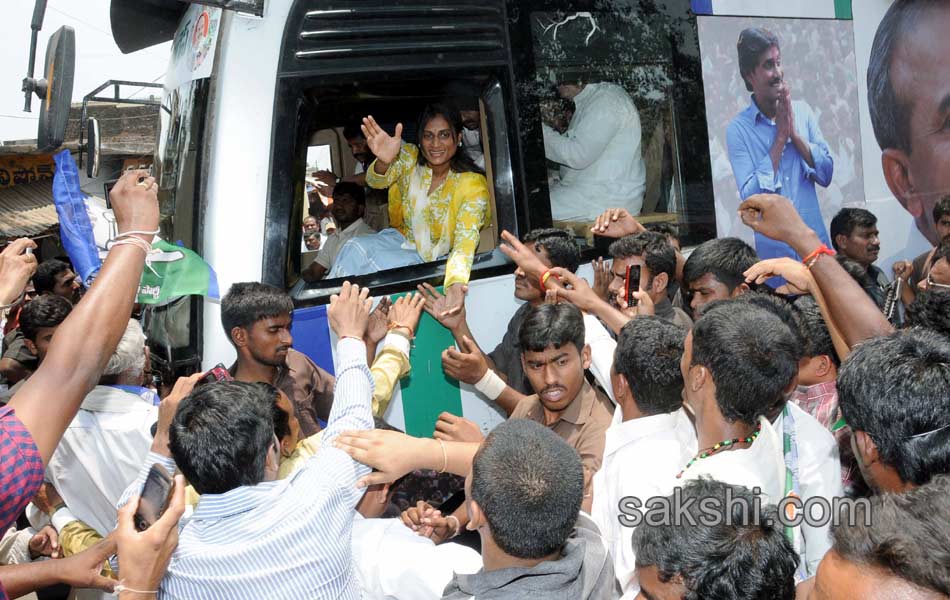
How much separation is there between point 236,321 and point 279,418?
69 centimetres

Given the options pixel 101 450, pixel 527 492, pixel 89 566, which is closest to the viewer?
pixel 527 492

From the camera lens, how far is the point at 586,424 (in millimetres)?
3076

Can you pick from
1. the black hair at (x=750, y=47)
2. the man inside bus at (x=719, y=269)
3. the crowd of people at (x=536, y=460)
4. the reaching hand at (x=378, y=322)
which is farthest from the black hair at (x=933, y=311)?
the black hair at (x=750, y=47)

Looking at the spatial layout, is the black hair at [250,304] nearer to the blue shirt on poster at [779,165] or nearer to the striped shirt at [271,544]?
the striped shirt at [271,544]

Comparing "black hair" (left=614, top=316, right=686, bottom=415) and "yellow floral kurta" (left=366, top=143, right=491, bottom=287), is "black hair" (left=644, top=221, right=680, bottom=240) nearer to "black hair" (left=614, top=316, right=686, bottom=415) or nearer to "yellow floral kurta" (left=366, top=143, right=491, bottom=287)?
"yellow floral kurta" (left=366, top=143, right=491, bottom=287)

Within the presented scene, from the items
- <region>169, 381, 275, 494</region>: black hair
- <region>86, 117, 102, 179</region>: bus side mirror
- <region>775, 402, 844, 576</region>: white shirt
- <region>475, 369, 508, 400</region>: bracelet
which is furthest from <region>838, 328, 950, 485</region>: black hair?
<region>86, 117, 102, 179</region>: bus side mirror

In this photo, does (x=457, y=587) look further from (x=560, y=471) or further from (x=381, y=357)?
(x=381, y=357)

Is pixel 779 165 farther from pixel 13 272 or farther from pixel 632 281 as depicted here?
pixel 13 272

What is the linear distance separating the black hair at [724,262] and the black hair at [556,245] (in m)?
0.55

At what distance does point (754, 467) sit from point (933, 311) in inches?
35.9

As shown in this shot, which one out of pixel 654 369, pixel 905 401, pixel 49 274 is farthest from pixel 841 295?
pixel 49 274

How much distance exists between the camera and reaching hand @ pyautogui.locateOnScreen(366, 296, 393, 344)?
3.62 metres

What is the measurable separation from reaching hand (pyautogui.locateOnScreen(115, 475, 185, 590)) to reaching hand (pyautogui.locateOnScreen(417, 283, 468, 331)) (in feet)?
6.71

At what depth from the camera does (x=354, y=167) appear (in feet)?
21.3
